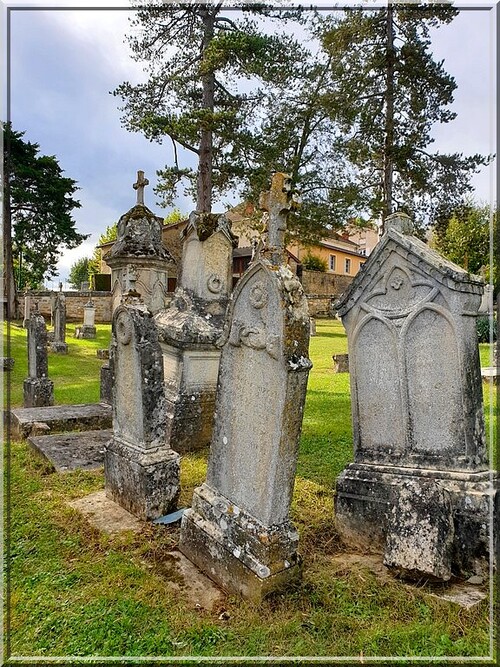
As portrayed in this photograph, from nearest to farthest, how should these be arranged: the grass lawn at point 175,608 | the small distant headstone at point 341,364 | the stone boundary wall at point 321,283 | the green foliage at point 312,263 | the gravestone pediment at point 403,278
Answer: the grass lawn at point 175,608
the gravestone pediment at point 403,278
the small distant headstone at point 341,364
the stone boundary wall at point 321,283
the green foliage at point 312,263

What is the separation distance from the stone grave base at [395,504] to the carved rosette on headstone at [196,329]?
2.83 metres

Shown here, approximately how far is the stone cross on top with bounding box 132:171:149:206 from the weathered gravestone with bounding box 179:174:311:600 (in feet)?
17.7

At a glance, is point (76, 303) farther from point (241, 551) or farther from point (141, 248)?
point (241, 551)

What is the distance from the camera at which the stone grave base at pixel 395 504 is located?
3484 mm

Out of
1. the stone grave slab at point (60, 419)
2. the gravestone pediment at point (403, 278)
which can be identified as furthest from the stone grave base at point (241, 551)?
the stone grave slab at point (60, 419)

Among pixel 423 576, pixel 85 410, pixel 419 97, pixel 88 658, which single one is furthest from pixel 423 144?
pixel 88 658

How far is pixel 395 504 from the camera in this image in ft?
11.5

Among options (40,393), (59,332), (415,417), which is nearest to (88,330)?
(59,332)

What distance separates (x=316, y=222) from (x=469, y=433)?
16.1m

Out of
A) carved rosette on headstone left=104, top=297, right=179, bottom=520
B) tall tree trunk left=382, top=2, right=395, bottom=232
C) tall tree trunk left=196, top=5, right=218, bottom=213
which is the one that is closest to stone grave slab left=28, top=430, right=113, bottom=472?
carved rosette on headstone left=104, top=297, right=179, bottom=520

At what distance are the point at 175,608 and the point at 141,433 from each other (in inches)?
68.6

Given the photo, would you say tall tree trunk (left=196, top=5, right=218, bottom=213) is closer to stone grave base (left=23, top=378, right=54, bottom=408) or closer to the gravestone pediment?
stone grave base (left=23, top=378, right=54, bottom=408)

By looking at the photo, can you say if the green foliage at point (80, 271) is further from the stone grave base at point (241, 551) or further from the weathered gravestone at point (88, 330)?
the stone grave base at point (241, 551)

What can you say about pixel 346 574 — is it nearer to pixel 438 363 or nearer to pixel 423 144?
pixel 438 363
